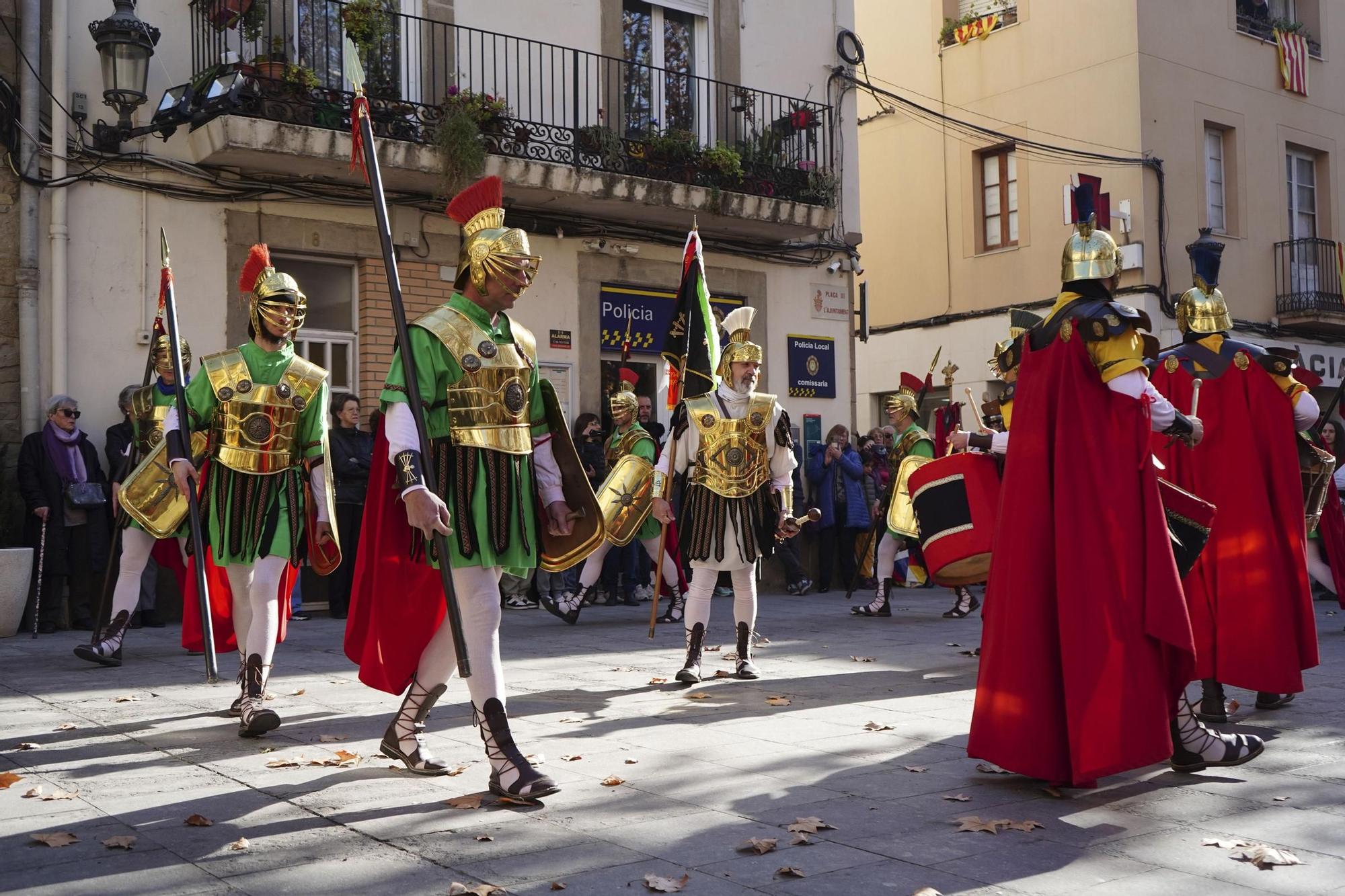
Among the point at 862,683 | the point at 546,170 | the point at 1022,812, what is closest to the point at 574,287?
the point at 546,170

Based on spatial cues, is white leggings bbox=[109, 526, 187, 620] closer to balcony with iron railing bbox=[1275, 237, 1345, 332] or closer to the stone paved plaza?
the stone paved plaza

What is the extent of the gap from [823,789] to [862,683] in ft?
9.78

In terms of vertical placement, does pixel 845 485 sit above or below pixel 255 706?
above

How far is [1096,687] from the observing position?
4859 mm

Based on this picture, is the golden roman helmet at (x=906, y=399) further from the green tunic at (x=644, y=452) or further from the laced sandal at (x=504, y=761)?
the laced sandal at (x=504, y=761)

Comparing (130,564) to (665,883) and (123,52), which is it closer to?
(123,52)

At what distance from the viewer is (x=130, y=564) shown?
28.2ft

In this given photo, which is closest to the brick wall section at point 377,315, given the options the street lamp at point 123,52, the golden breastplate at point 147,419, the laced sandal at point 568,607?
the street lamp at point 123,52

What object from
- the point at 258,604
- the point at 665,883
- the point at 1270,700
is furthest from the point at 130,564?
the point at 1270,700

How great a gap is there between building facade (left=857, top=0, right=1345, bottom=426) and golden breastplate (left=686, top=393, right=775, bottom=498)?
14.0 m

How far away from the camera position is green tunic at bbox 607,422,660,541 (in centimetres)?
1166

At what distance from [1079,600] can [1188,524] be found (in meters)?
0.79

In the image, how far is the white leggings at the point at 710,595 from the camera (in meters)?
8.21

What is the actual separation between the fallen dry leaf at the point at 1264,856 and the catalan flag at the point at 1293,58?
22004mm
